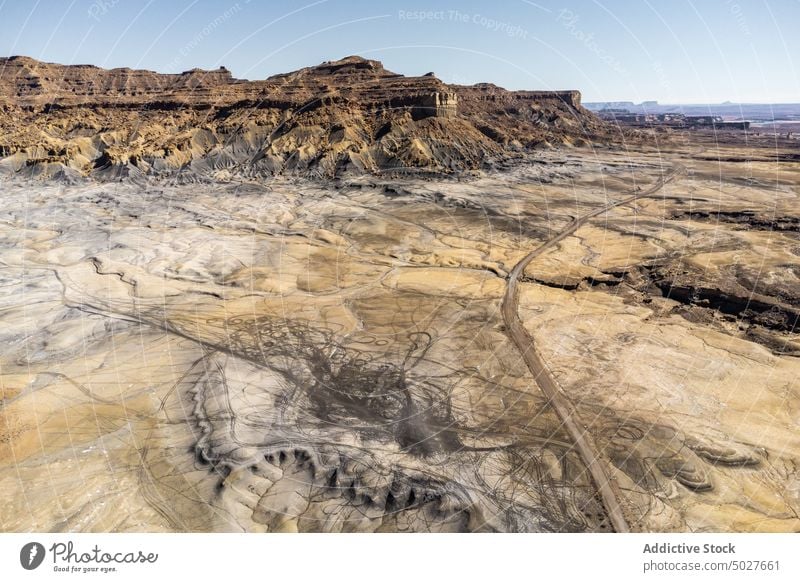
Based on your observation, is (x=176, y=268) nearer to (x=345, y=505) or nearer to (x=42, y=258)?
(x=42, y=258)

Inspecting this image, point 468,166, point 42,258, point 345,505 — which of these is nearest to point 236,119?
point 468,166

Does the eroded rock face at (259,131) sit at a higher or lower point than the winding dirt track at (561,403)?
higher
